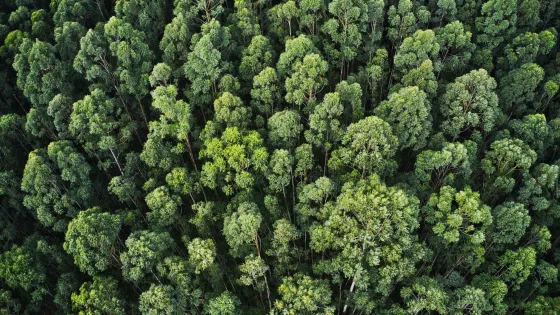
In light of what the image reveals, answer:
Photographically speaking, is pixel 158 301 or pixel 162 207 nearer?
pixel 158 301

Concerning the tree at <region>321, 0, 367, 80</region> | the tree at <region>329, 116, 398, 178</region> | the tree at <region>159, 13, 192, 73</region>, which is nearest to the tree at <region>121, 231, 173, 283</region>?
the tree at <region>329, 116, 398, 178</region>

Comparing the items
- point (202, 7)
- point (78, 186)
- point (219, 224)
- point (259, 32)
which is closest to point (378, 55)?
point (259, 32)

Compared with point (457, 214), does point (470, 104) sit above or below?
above

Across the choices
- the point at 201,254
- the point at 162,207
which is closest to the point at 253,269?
the point at 201,254

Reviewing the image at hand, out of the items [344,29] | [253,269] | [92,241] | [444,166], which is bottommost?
[253,269]

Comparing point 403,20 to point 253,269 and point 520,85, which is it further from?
point 253,269

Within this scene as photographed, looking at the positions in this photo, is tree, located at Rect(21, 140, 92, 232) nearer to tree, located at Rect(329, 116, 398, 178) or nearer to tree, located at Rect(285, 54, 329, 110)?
tree, located at Rect(285, 54, 329, 110)

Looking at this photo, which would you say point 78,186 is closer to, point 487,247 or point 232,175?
point 232,175

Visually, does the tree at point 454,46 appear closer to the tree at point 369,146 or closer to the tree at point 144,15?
the tree at point 369,146
